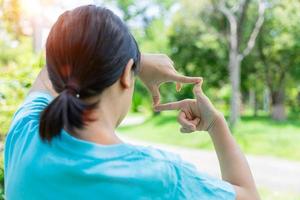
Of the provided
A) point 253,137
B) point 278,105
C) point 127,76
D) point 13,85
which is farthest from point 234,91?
point 127,76

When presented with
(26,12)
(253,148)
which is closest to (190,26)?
(253,148)

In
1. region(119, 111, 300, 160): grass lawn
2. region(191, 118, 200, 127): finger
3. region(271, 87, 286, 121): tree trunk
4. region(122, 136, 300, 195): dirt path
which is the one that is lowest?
region(271, 87, 286, 121): tree trunk

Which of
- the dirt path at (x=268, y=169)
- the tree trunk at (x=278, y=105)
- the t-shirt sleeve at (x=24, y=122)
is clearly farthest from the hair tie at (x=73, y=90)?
the tree trunk at (x=278, y=105)

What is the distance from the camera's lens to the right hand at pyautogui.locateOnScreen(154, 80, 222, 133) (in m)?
0.89

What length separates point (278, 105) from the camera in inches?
569

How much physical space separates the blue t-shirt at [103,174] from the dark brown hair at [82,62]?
3 cm

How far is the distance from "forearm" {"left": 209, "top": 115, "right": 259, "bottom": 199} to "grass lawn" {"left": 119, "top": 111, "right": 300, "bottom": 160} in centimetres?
798

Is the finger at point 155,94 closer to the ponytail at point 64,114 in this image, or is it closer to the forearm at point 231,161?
the forearm at point 231,161

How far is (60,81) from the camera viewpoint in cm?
75

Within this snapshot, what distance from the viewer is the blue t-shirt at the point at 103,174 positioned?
704 millimetres

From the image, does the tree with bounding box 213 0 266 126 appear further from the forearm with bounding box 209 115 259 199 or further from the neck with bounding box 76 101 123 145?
the neck with bounding box 76 101 123 145

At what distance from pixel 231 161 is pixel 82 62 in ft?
1.04

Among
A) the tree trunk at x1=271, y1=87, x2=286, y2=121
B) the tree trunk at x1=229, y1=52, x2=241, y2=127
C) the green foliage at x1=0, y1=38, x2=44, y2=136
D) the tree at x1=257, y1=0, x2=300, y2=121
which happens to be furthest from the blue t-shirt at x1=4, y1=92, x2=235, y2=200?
the tree trunk at x1=271, y1=87, x2=286, y2=121

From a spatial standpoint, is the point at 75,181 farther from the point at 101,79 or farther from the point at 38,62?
the point at 38,62
